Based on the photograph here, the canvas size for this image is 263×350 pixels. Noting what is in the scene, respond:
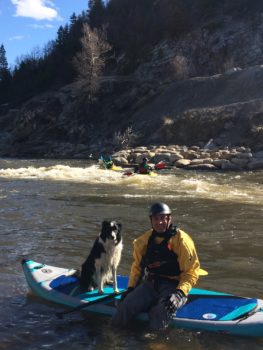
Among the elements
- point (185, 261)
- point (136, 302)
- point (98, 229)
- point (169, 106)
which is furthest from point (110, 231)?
point (169, 106)

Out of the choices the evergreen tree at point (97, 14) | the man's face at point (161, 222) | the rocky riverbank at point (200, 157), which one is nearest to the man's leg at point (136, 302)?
the man's face at point (161, 222)

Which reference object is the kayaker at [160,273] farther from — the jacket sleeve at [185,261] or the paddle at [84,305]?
the paddle at [84,305]

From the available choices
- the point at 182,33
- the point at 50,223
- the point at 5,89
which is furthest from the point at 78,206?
the point at 5,89

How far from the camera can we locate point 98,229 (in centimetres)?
930

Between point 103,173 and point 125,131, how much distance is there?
14883 millimetres

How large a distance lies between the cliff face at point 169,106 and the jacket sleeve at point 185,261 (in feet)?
70.1

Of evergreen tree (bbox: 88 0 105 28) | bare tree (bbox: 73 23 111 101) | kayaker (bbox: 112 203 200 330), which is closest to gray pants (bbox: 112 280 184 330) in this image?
kayaker (bbox: 112 203 200 330)

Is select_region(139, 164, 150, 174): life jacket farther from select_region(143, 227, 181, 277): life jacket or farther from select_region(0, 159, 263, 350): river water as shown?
select_region(143, 227, 181, 277): life jacket

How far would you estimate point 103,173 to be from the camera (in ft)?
64.6

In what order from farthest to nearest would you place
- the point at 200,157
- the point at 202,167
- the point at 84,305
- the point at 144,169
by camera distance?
1. the point at 200,157
2. the point at 202,167
3. the point at 144,169
4. the point at 84,305

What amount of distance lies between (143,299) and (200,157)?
2009 centimetres

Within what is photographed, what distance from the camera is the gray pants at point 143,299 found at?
4668mm

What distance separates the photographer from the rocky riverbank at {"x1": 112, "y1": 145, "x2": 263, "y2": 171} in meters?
22.0

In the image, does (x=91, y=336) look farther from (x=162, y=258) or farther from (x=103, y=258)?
(x=162, y=258)
